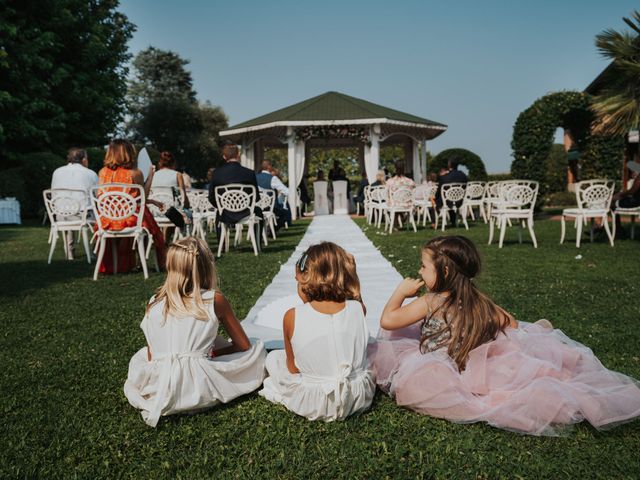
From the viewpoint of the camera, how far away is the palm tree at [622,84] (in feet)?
29.7

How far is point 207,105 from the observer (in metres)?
45.6

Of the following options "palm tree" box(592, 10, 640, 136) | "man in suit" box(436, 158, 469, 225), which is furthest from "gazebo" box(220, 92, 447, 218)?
"palm tree" box(592, 10, 640, 136)

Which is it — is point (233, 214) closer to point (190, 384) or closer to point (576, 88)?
point (190, 384)

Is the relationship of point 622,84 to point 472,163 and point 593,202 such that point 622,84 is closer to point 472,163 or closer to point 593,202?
→ point 593,202

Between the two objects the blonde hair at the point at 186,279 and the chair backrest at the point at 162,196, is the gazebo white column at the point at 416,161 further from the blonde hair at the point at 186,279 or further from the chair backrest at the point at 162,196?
the blonde hair at the point at 186,279

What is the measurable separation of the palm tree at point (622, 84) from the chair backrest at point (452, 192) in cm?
363

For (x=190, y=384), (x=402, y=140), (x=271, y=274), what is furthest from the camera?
(x=402, y=140)

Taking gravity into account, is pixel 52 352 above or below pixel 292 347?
below

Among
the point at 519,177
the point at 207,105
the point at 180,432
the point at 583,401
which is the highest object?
the point at 207,105

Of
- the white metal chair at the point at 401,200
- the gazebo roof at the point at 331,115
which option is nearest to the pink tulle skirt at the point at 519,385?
the white metal chair at the point at 401,200

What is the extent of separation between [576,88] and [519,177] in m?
2.99

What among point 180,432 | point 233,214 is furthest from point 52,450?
point 233,214

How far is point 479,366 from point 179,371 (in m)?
1.43

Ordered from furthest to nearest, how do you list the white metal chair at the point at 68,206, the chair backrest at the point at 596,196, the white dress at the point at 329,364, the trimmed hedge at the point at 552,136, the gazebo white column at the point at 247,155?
the gazebo white column at the point at 247,155, the trimmed hedge at the point at 552,136, the chair backrest at the point at 596,196, the white metal chair at the point at 68,206, the white dress at the point at 329,364
